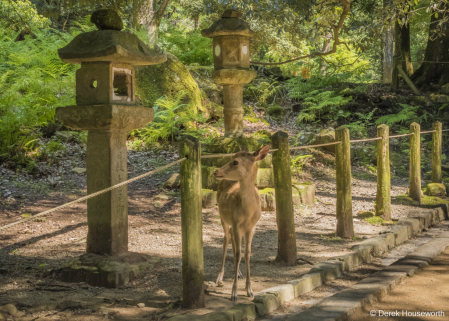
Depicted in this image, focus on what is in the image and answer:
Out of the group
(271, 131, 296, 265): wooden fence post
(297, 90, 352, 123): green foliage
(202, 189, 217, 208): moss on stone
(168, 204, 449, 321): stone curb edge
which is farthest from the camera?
(297, 90, 352, 123): green foliage

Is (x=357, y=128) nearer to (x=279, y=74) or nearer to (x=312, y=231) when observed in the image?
(x=279, y=74)

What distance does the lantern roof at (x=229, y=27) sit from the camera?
8.19 metres

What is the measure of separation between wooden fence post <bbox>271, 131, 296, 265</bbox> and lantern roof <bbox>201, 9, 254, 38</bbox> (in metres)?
3.68

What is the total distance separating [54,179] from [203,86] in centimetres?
686

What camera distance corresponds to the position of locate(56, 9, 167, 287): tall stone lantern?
4551mm

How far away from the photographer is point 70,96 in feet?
36.0

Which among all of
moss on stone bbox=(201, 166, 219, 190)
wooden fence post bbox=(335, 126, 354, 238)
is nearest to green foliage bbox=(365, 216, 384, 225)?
wooden fence post bbox=(335, 126, 354, 238)

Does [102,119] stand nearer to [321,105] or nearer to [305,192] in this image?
[305,192]

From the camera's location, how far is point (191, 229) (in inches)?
146

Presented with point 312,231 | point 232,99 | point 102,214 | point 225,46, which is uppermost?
point 225,46

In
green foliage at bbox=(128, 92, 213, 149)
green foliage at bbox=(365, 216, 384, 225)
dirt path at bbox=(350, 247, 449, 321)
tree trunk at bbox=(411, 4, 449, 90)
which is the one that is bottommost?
dirt path at bbox=(350, 247, 449, 321)

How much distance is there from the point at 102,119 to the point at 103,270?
159 cm

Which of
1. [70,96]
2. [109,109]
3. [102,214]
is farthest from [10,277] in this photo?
[70,96]

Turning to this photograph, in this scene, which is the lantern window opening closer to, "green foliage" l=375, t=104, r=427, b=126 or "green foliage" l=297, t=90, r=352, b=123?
"green foliage" l=297, t=90, r=352, b=123
